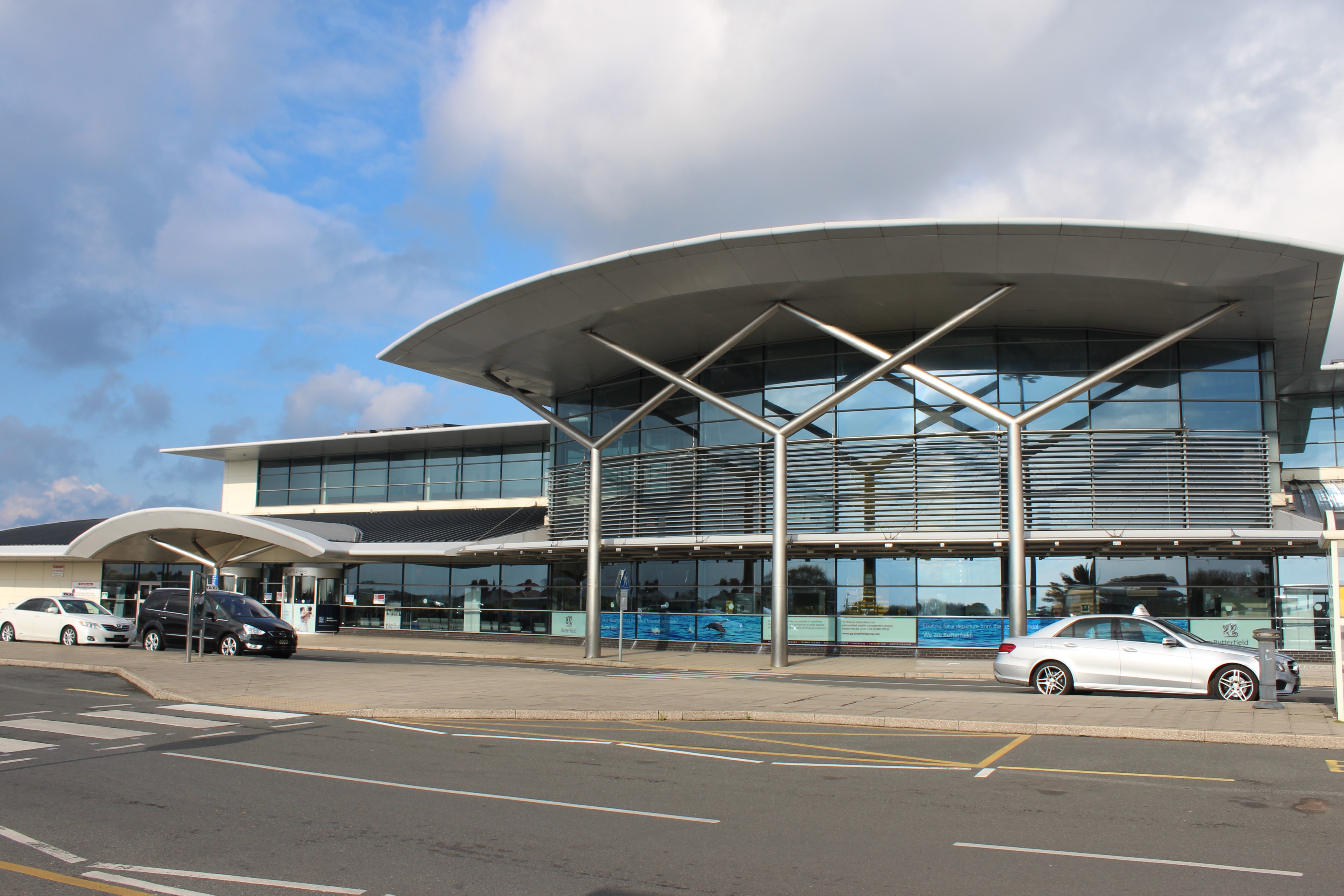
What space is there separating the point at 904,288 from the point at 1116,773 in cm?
1734

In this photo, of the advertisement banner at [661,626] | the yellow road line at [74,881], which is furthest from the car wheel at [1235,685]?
the advertisement banner at [661,626]

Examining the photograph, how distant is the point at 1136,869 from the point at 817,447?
22339 mm

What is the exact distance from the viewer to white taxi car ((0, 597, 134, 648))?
28.6 m

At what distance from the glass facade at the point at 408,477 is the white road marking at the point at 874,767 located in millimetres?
30594

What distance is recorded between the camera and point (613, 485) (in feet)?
105

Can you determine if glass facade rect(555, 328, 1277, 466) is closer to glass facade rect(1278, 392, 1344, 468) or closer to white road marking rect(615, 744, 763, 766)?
glass facade rect(1278, 392, 1344, 468)

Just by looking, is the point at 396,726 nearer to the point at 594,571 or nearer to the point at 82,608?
the point at 594,571

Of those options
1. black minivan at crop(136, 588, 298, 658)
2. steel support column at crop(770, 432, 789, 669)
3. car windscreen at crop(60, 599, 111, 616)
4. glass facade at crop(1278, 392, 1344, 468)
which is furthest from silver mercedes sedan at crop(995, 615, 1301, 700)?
car windscreen at crop(60, 599, 111, 616)

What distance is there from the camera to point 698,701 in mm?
15414

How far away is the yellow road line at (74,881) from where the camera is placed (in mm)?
5676

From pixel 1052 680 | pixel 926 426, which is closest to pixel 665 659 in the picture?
pixel 926 426

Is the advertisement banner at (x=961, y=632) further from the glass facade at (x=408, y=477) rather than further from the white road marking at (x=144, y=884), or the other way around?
the white road marking at (x=144, y=884)

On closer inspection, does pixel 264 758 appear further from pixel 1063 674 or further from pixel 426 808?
pixel 1063 674

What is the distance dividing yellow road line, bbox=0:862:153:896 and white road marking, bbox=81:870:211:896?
0.04 meters
